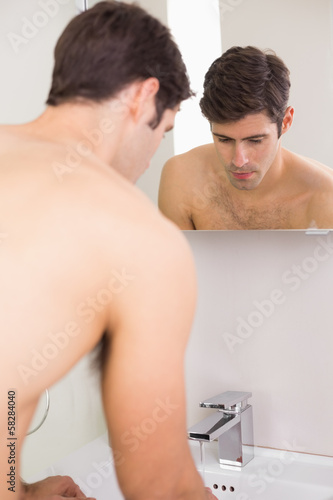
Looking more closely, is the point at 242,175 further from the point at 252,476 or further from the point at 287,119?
the point at 252,476

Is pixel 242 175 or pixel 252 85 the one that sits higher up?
pixel 252 85

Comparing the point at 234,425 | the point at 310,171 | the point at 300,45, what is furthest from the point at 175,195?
the point at 234,425

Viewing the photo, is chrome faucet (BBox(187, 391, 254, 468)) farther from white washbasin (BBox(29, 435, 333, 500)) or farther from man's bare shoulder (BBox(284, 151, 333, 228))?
man's bare shoulder (BBox(284, 151, 333, 228))

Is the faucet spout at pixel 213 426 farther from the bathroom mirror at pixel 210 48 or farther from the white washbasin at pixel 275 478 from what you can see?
the bathroom mirror at pixel 210 48

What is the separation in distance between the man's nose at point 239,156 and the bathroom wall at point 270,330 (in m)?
0.22

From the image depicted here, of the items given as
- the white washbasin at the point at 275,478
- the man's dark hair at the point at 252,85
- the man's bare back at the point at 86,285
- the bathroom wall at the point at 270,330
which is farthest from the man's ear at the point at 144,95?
the white washbasin at the point at 275,478

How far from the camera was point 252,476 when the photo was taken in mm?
1394

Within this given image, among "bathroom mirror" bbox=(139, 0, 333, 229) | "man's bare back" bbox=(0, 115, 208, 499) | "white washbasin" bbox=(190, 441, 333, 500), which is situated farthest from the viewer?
"white washbasin" bbox=(190, 441, 333, 500)

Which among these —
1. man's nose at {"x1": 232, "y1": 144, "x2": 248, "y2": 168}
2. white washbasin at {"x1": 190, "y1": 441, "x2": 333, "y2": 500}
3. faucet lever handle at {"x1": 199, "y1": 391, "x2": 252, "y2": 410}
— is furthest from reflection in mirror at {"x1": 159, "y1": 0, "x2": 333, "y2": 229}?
white washbasin at {"x1": 190, "y1": 441, "x2": 333, "y2": 500}

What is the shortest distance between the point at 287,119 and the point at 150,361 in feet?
2.26

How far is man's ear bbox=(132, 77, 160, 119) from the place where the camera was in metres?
0.83

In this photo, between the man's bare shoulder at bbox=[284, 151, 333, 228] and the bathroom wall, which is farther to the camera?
the bathroom wall

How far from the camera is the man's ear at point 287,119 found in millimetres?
1220

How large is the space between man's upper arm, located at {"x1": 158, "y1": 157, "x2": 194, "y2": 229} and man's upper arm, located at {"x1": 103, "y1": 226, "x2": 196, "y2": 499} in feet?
2.28
